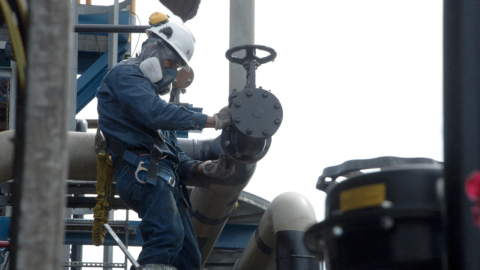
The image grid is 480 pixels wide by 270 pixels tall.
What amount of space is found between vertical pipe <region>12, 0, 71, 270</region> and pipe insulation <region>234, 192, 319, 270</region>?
13.1ft

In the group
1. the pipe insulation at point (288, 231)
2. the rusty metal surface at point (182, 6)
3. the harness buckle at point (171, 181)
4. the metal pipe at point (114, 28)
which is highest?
the metal pipe at point (114, 28)

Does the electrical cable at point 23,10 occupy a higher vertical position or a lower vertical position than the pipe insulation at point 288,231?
higher

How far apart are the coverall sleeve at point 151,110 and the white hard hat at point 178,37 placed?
18.6 inches

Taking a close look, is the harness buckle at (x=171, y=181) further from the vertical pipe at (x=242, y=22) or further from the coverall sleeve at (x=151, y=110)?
the vertical pipe at (x=242, y=22)

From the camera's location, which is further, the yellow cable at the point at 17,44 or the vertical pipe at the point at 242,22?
the vertical pipe at the point at 242,22

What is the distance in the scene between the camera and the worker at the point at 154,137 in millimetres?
4055

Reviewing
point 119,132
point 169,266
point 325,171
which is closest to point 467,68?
point 325,171

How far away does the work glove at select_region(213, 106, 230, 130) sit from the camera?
407cm

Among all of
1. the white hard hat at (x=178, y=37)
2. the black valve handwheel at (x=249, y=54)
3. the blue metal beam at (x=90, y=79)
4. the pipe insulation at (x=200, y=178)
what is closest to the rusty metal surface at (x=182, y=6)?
the black valve handwheel at (x=249, y=54)

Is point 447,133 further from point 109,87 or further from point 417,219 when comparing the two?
point 109,87

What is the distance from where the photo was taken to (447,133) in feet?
2.91

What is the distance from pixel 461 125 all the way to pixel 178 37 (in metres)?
3.89

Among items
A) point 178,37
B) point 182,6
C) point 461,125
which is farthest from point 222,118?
point 461,125

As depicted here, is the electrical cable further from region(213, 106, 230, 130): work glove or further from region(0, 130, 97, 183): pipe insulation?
region(0, 130, 97, 183): pipe insulation
